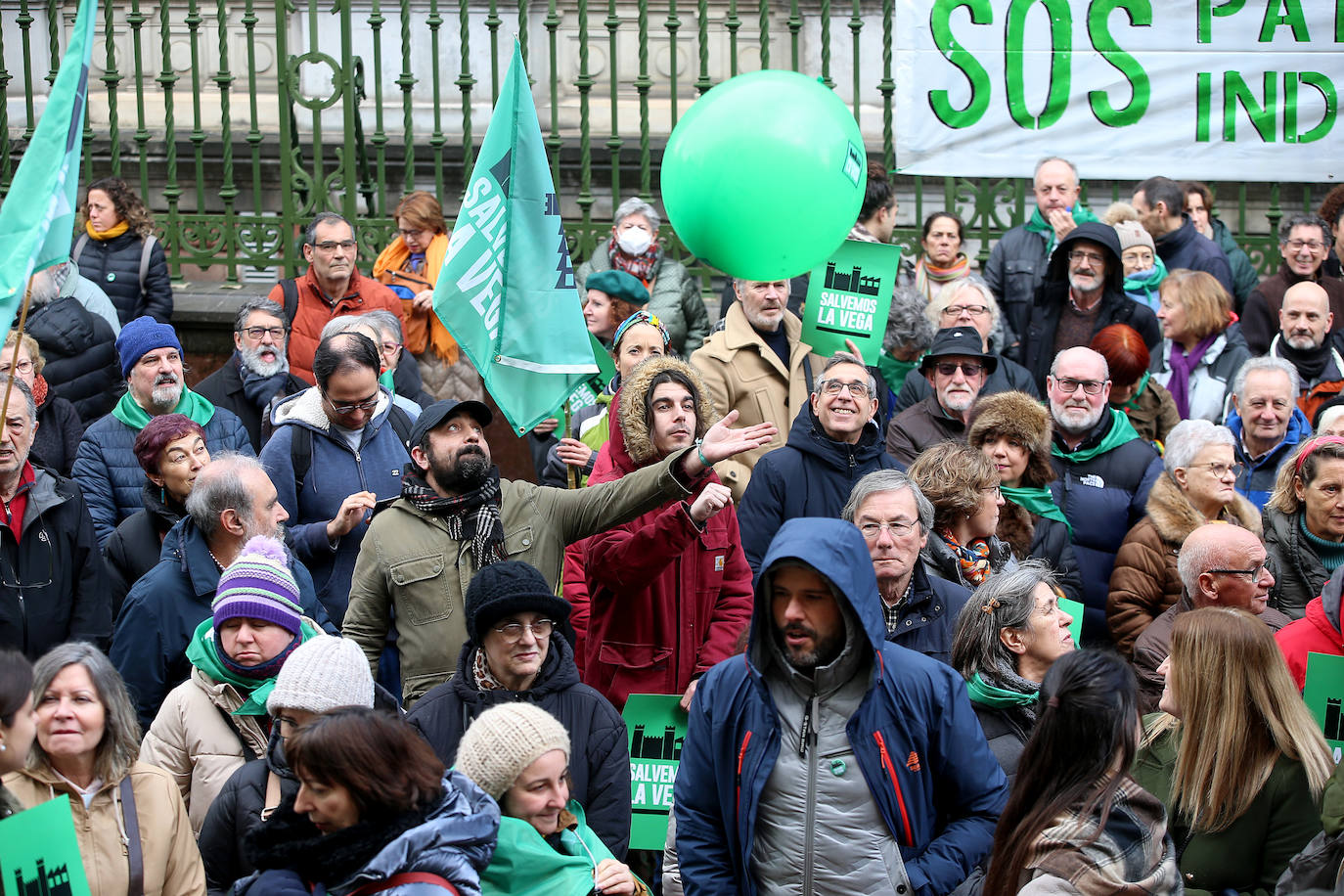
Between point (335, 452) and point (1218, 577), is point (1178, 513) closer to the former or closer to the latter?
point (1218, 577)

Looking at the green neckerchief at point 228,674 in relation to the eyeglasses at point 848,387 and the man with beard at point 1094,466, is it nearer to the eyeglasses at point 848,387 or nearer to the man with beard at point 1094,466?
the eyeglasses at point 848,387

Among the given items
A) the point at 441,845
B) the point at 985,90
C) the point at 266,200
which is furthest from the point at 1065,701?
the point at 266,200

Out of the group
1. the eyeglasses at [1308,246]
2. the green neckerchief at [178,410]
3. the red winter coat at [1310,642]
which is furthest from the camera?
the eyeglasses at [1308,246]

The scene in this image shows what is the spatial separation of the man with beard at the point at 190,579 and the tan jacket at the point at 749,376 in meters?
2.08

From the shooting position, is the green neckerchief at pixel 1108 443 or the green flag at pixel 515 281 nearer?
the green flag at pixel 515 281

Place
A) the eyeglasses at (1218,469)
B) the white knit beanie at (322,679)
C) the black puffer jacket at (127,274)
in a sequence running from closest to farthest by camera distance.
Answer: the white knit beanie at (322,679), the eyeglasses at (1218,469), the black puffer jacket at (127,274)

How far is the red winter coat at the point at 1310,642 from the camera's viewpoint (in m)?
4.70

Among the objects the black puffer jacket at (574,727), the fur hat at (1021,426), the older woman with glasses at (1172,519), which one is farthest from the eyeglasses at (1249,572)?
the black puffer jacket at (574,727)

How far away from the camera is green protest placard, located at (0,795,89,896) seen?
131 inches

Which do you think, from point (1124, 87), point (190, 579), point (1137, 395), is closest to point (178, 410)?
point (190, 579)

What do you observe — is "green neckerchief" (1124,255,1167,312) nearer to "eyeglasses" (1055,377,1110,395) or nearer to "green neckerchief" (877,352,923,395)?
"green neckerchief" (877,352,923,395)

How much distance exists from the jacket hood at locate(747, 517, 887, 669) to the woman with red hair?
11.3ft

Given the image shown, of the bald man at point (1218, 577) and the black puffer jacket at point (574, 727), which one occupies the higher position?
the bald man at point (1218, 577)

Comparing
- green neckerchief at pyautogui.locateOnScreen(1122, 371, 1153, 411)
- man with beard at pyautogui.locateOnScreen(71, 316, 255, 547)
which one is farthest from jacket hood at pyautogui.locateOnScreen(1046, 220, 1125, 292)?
man with beard at pyautogui.locateOnScreen(71, 316, 255, 547)
